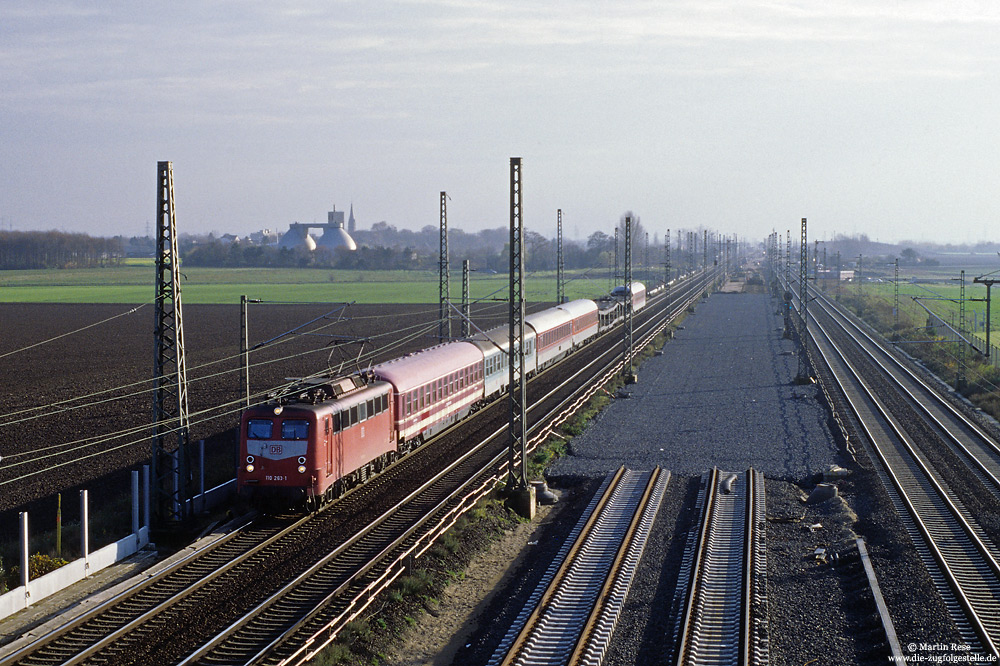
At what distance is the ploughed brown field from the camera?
30.6 meters

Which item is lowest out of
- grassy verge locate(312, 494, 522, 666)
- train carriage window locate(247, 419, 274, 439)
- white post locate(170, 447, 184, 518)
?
grassy verge locate(312, 494, 522, 666)

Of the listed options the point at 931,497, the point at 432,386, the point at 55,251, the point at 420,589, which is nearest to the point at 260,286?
the point at 55,251

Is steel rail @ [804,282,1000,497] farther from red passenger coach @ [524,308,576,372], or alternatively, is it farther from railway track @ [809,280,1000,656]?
red passenger coach @ [524,308,576,372]

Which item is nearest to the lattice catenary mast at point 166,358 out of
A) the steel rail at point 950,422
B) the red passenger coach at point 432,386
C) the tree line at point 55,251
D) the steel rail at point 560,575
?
the red passenger coach at point 432,386

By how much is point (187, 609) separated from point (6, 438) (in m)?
21.6

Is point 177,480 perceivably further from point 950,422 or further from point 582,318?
point 582,318

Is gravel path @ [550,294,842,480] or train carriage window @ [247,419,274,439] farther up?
train carriage window @ [247,419,274,439]

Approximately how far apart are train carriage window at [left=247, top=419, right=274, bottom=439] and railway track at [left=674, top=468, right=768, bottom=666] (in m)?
9.75

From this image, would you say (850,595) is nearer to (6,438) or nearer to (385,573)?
(385,573)

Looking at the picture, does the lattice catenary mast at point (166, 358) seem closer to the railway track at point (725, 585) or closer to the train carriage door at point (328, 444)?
the train carriage door at point (328, 444)

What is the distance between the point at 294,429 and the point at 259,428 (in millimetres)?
896

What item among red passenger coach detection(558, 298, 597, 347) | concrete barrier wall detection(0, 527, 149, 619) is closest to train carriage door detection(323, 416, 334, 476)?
concrete barrier wall detection(0, 527, 149, 619)

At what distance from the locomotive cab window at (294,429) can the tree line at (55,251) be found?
150 meters

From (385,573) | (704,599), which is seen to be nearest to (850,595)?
(704,599)
